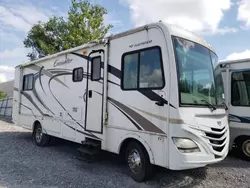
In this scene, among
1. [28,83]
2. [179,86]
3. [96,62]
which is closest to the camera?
[179,86]

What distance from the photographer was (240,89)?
707cm

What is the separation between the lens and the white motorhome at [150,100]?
4.16 metres

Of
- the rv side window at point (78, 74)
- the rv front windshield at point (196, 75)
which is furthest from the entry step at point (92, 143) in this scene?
the rv front windshield at point (196, 75)

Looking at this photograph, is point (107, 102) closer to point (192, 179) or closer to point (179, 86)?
point (179, 86)

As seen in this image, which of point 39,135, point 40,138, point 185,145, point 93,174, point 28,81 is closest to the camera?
point 185,145

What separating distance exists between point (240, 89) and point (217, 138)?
3.25 metres

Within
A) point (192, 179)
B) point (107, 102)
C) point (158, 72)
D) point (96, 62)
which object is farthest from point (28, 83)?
point (192, 179)

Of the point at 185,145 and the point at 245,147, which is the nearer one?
the point at 185,145

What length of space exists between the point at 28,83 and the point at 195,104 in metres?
7.16

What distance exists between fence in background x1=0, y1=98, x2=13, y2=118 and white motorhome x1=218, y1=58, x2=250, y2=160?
17.7 m

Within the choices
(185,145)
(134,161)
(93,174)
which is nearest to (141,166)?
(134,161)

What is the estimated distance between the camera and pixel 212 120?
4.50m

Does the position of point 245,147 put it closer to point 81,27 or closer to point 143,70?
point 143,70

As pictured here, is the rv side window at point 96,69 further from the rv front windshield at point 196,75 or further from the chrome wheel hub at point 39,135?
the chrome wheel hub at point 39,135
